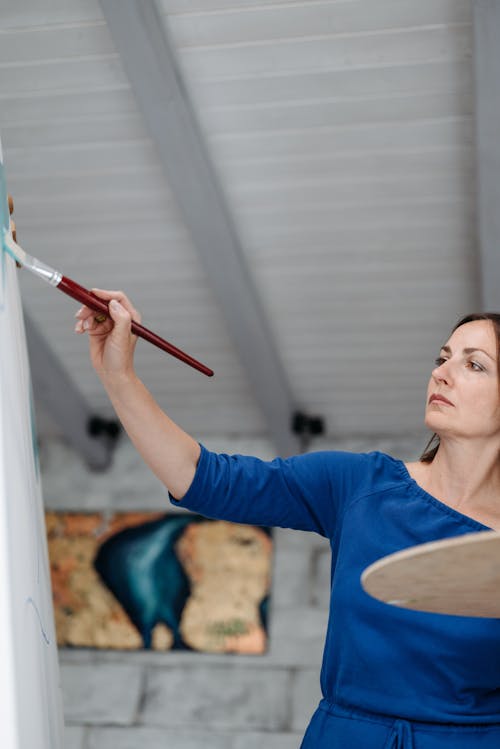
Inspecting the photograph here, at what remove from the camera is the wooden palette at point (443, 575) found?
110cm

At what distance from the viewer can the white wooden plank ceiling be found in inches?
138

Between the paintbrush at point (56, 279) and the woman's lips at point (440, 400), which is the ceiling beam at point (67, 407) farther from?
the woman's lips at point (440, 400)

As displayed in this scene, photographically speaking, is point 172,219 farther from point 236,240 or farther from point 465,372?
point 465,372

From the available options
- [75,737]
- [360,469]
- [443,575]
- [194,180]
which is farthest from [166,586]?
[443,575]

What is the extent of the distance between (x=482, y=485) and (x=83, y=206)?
2.99m

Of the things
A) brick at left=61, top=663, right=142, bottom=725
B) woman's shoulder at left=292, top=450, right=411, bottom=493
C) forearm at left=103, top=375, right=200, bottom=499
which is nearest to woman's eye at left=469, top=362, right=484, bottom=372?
woman's shoulder at left=292, top=450, right=411, bottom=493

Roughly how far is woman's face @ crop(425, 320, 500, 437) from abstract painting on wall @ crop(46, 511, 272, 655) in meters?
4.06

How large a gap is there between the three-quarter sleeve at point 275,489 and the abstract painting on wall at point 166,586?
400cm

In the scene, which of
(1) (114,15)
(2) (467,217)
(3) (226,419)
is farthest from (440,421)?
(3) (226,419)

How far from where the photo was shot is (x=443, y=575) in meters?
1.16

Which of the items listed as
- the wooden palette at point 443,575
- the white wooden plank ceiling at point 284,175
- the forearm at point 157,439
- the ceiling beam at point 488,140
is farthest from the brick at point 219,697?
the wooden palette at point 443,575

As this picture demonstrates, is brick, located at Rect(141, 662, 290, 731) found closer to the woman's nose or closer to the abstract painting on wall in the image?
the abstract painting on wall

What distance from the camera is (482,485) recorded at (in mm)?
1639

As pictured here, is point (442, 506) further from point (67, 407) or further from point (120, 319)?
point (67, 407)
